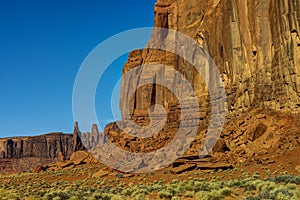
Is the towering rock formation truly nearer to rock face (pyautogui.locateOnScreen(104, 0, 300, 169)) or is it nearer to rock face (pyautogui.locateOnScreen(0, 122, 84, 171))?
rock face (pyautogui.locateOnScreen(104, 0, 300, 169))

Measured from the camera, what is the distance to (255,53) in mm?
41812

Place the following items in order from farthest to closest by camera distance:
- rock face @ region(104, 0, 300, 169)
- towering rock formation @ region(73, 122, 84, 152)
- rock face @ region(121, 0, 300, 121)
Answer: towering rock formation @ region(73, 122, 84, 152) < rock face @ region(121, 0, 300, 121) < rock face @ region(104, 0, 300, 169)

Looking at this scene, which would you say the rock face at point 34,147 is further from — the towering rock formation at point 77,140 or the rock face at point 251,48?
the rock face at point 251,48

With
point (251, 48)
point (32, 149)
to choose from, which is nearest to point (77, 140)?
point (251, 48)

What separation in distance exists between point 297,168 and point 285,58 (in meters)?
13.1

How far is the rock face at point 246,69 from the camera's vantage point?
34938 millimetres

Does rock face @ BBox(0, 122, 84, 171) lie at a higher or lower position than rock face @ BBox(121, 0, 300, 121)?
lower

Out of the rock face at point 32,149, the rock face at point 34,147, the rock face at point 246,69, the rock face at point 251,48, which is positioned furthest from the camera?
the rock face at point 34,147

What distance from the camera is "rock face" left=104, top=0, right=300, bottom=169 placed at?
115 ft

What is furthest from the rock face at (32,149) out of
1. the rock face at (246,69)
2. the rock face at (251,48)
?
the rock face at (251,48)

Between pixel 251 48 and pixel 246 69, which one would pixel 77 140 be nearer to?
pixel 246 69

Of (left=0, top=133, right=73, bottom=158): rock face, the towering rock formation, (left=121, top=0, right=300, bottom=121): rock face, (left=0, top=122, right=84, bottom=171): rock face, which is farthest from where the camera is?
(left=0, top=133, right=73, bottom=158): rock face

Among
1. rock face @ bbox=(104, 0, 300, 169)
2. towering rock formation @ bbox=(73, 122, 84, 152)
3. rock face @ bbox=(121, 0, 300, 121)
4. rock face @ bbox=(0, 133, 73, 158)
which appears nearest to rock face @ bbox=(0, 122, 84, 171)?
rock face @ bbox=(0, 133, 73, 158)

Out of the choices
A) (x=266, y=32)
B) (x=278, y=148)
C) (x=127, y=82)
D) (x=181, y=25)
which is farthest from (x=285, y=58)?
(x=127, y=82)
